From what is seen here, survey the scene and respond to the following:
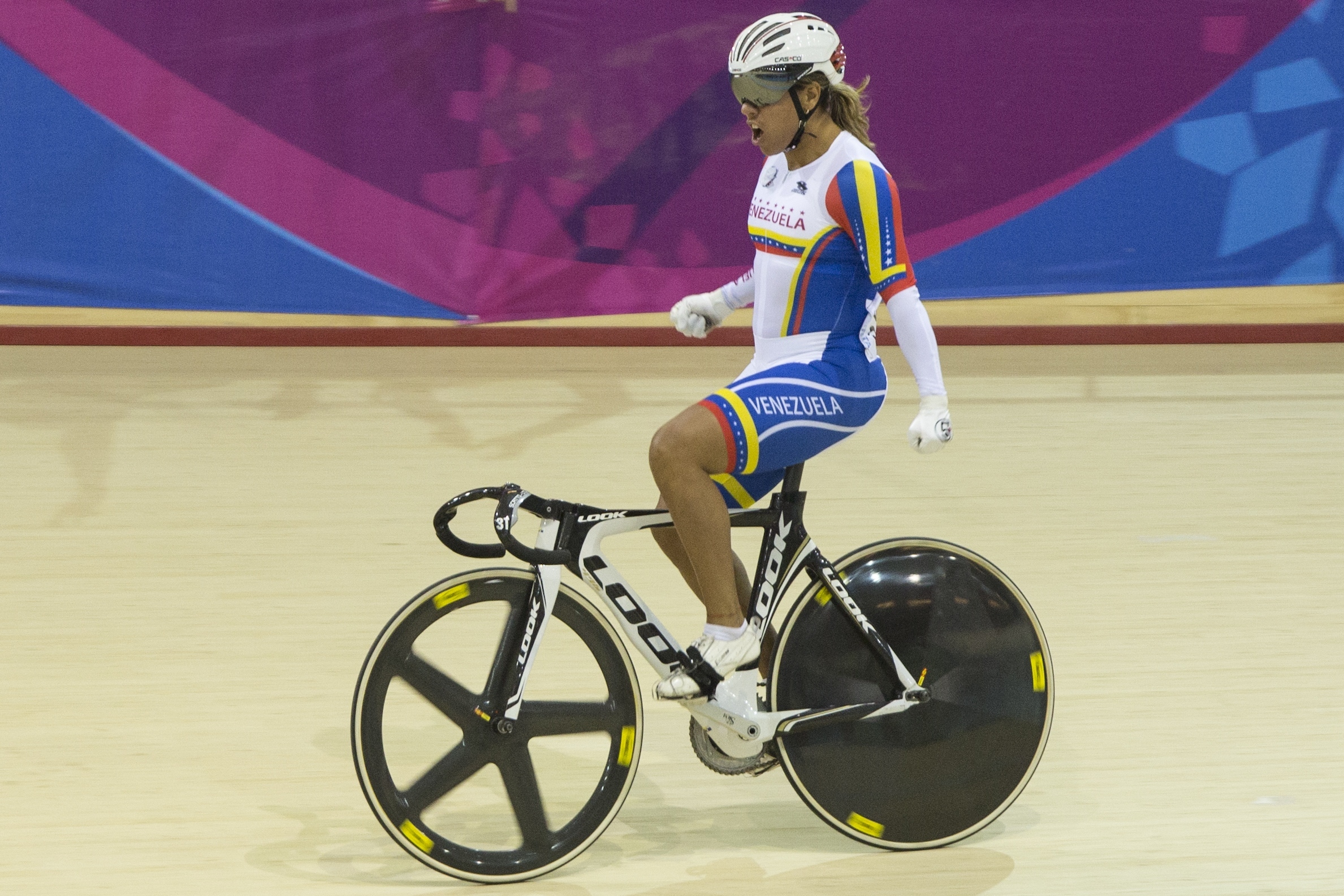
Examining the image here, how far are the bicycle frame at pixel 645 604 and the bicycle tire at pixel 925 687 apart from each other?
0.11 feet

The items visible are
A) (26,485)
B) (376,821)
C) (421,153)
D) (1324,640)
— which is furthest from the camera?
(421,153)

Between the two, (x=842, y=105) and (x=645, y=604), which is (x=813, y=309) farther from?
(x=645, y=604)

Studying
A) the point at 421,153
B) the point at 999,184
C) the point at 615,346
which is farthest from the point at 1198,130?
the point at 421,153

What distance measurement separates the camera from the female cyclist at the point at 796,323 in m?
2.60

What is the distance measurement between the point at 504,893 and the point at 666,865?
1.03 ft

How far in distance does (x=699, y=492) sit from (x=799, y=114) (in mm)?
710

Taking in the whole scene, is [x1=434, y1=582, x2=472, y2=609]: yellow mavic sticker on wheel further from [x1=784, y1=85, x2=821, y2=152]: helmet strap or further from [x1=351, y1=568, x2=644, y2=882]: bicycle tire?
[x1=784, y1=85, x2=821, y2=152]: helmet strap

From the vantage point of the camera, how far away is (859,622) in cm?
277

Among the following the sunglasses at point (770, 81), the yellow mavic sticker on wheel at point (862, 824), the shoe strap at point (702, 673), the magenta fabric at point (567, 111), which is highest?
the magenta fabric at point (567, 111)

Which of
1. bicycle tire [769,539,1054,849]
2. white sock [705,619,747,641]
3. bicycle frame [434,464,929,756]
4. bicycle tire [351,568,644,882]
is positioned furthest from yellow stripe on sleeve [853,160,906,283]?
bicycle tire [351,568,644,882]

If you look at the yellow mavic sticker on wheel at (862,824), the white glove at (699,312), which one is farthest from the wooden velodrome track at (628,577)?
the white glove at (699,312)

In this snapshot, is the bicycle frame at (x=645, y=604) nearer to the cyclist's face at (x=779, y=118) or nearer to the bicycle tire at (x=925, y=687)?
the bicycle tire at (x=925, y=687)

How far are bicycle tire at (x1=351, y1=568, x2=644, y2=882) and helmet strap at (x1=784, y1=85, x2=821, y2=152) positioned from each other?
913mm

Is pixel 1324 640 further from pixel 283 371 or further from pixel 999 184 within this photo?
pixel 283 371
